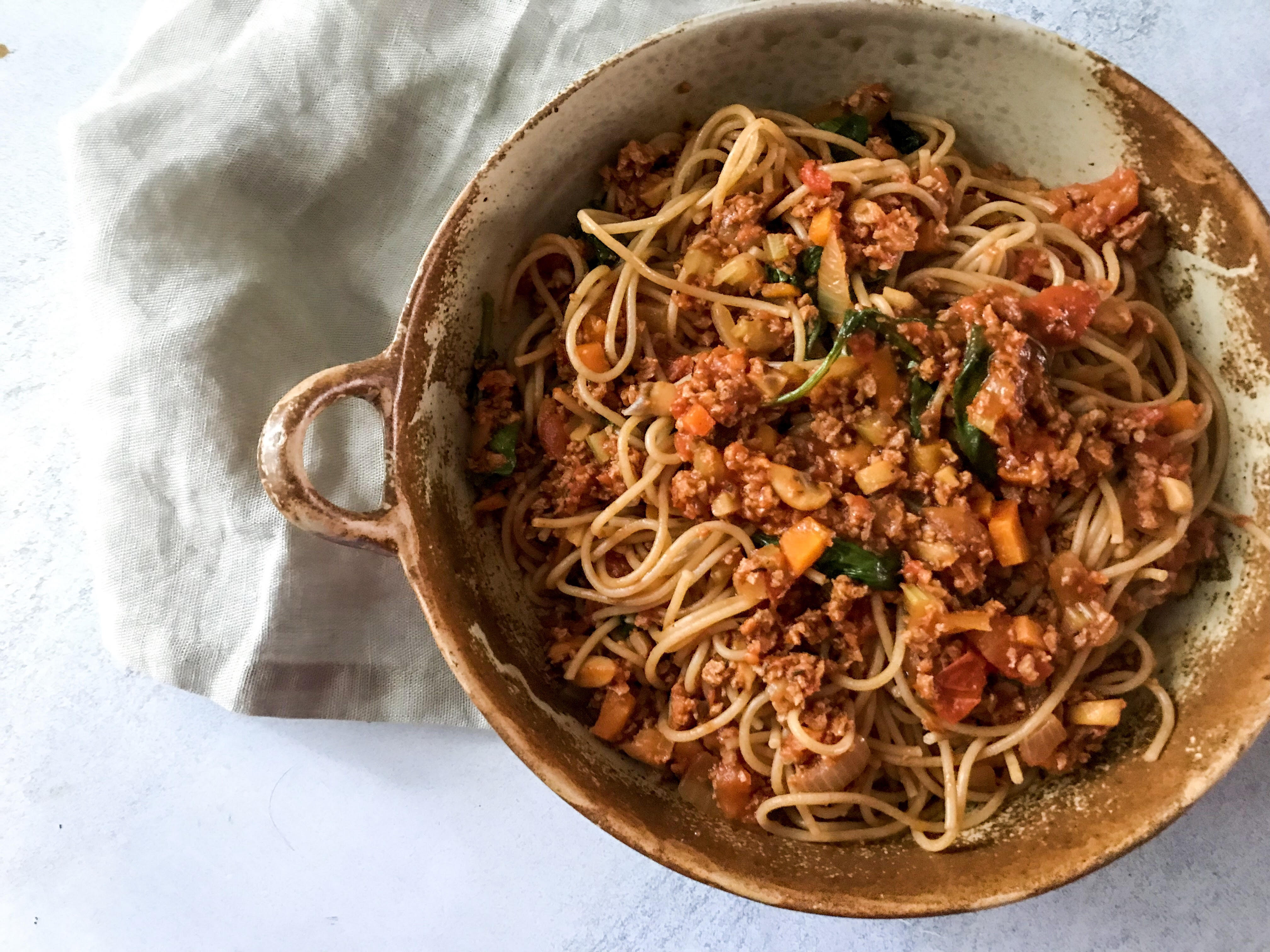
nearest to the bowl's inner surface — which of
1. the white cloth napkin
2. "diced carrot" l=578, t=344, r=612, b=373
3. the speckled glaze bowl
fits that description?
the speckled glaze bowl

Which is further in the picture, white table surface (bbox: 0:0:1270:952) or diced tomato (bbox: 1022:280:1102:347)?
white table surface (bbox: 0:0:1270:952)

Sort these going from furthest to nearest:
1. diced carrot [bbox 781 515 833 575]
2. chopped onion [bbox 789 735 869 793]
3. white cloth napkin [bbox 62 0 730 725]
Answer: white cloth napkin [bbox 62 0 730 725]
chopped onion [bbox 789 735 869 793]
diced carrot [bbox 781 515 833 575]

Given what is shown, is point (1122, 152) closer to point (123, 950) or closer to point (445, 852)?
point (445, 852)

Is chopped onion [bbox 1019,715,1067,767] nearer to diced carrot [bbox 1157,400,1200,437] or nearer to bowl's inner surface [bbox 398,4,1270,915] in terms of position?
bowl's inner surface [bbox 398,4,1270,915]

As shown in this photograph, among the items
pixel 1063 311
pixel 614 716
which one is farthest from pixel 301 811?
pixel 1063 311

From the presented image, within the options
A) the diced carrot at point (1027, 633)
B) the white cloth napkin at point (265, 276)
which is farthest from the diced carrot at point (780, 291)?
the white cloth napkin at point (265, 276)

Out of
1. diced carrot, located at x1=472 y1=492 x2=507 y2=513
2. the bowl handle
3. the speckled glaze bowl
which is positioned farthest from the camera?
diced carrot, located at x1=472 y1=492 x2=507 y2=513

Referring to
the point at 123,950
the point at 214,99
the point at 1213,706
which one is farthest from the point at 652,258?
the point at 123,950
